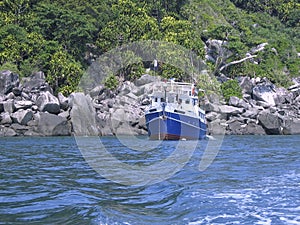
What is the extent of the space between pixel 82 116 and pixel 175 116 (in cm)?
1122

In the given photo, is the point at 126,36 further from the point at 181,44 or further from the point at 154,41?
the point at 181,44

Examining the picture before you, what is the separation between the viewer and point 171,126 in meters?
33.3

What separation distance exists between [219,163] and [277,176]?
3983 millimetres

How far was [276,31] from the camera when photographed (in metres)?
86.7

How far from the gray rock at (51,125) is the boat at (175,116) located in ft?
28.4

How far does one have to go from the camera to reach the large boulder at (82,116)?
4081 centimetres

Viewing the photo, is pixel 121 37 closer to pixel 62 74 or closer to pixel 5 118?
pixel 62 74

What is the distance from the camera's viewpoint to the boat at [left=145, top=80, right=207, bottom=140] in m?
33.2

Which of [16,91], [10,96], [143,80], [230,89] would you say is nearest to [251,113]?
[230,89]

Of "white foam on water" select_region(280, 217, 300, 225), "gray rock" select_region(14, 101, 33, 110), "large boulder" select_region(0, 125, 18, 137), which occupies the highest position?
"gray rock" select_region(14, 101, 33, 110)

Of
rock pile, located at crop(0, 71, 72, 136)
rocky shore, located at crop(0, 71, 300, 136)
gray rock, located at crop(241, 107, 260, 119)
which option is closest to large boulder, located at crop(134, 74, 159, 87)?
rocky shore, located at crop(0, 71, 300, 136)

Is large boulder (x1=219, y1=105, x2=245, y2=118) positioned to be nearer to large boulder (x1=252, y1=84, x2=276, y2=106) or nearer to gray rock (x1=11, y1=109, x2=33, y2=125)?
large boulder (x1=252, y1=84, x2=276, y2=106)

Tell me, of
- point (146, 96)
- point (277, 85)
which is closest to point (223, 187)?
point (146, 96)

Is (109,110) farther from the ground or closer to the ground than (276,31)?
closer to the ground
